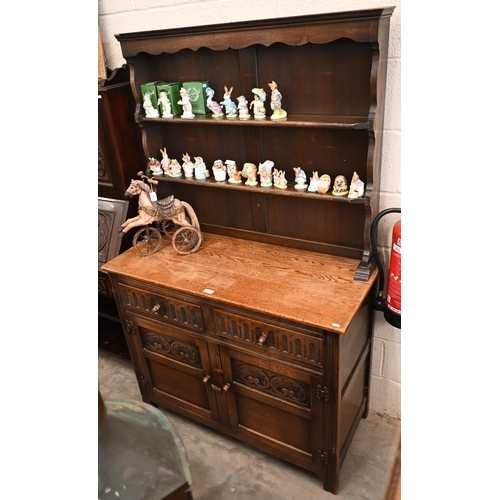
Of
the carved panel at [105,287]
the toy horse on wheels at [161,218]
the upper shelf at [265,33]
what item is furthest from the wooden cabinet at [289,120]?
the carved panel at [105,287]

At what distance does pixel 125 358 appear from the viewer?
251cm

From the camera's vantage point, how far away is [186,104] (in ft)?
5.90

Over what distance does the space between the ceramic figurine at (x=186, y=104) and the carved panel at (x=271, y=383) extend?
1.04m

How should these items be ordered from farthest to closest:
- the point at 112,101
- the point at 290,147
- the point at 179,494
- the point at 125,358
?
the point at 125,358 → the point at 112,101 → the point at 290,147 → the point at 179,494

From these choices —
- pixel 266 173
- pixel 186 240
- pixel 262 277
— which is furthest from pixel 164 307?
pixel 266 173

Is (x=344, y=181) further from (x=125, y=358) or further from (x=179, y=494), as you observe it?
(x=125, y=358)

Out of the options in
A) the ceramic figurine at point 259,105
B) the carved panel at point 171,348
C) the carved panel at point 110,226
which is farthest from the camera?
the carved panel at point 110,226

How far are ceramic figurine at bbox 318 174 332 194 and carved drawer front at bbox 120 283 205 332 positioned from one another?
662mm

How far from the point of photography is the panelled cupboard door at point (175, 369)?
6.09 feet

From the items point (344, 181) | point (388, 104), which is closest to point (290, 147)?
point (344, 181)

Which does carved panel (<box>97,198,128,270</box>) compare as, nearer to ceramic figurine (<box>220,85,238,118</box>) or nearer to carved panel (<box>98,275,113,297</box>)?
carved panel (<box>98,275,113,297</box>)

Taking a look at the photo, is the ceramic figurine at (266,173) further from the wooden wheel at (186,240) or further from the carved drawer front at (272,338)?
the carved drawer front at (272,338)
